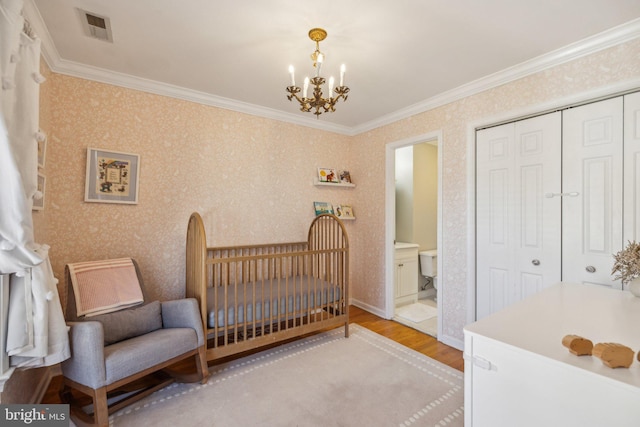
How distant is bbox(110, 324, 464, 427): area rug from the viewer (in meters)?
1.74

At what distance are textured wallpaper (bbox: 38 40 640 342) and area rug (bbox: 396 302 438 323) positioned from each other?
1.14 ft

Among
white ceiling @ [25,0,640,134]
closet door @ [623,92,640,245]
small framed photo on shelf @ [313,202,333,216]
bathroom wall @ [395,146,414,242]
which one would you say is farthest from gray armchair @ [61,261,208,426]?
bathroom wall @ [395,146,414,242]

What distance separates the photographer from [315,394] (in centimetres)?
198

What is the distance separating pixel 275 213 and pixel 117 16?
2.11 metres

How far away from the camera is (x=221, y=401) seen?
6.23 ft

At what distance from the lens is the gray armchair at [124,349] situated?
1.59 meters

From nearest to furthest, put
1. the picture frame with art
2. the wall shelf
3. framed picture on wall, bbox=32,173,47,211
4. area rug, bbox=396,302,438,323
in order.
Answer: framed picture on wall, bbox=32,173,47,211
area rug, bbox=396,302,438,323
the wall shelf
the picture frame with art

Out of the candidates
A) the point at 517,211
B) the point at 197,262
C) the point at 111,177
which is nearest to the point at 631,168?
the point at 517,211

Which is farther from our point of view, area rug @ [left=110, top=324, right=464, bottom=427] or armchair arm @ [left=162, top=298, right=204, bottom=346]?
armchair arm @ [left=162, top=298, right=204, bottom=346]

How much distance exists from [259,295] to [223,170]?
1330 mm

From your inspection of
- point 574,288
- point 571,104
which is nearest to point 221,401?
point 574,288

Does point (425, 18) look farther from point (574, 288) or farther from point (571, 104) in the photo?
point (574, 288)

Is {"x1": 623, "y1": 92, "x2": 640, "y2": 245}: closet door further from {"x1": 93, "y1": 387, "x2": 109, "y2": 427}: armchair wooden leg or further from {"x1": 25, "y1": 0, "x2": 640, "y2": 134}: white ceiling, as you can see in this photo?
{"x1": 93, "y1": 387, "x2": 109, "y2": 427}: armchair wooden leg

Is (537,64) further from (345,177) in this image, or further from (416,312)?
(416,312)
